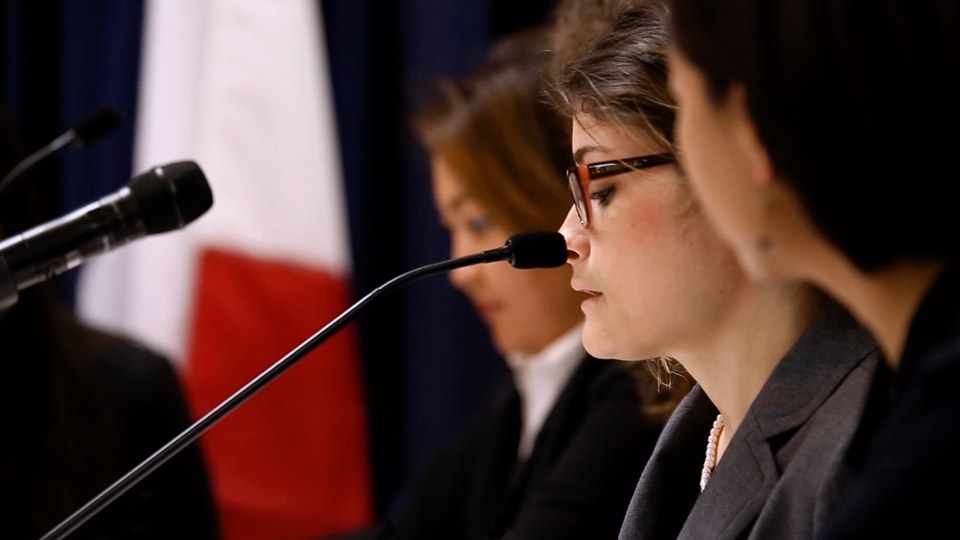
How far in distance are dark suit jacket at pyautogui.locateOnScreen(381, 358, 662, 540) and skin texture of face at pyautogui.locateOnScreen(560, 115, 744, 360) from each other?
39cm

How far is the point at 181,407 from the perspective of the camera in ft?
5.35

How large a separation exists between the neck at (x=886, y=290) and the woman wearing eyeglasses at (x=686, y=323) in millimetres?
124

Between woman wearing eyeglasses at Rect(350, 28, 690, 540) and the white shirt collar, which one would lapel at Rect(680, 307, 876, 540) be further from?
the white shirt collar

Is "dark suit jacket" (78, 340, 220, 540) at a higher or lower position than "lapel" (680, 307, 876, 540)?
lower

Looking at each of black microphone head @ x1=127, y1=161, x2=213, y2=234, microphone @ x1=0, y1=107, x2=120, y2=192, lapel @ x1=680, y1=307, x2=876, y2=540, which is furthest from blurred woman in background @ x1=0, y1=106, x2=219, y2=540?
lapel @ x1=680, y1=307, x2=876, y2=540

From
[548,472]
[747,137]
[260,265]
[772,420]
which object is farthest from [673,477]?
[260,265]

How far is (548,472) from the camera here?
1.50 m

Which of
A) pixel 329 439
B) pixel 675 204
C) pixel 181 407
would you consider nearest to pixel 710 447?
pixel 675 204

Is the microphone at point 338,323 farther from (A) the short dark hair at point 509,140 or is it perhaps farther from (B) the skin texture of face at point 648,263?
(A) the short dark hair at point 509,140

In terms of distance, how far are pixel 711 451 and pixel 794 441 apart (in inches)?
5.4

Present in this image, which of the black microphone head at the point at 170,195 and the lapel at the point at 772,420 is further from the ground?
the black microphone head at the point at 170,195

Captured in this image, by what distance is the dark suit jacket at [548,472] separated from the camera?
1.38 metres

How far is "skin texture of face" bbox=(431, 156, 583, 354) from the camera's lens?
5.62 ft

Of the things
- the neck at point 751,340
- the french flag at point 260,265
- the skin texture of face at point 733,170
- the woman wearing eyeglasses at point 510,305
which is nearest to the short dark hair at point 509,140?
the woman wearing eyeglasses at point 510,305
